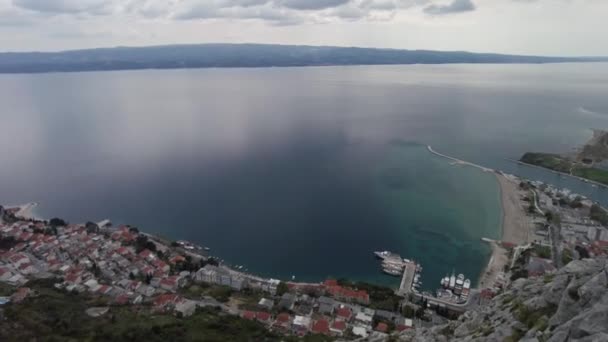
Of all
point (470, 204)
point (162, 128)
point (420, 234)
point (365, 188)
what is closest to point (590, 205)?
point (470, 204)

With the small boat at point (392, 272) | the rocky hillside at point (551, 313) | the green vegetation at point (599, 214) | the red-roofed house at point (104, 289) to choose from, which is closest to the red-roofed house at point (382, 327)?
the small boat at point (392, 272)

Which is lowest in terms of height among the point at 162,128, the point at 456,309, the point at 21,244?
the point at 456,309

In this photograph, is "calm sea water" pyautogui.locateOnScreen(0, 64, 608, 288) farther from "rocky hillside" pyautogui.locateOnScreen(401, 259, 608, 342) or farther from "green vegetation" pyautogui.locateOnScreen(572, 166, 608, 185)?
"rocky hillside" pyautogui.locateOnScreen(401, 259, 608, 342)

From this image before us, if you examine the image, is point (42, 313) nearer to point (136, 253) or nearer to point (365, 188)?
point (136, 253)

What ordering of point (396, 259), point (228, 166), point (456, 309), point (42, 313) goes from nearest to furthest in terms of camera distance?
point (42, 313) → point (456, 309) → point (396, 259) → point (228, 166)

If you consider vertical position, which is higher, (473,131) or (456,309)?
(473,131)

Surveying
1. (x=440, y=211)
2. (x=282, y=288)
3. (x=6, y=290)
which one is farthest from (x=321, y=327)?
(x=440, y=211)
